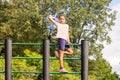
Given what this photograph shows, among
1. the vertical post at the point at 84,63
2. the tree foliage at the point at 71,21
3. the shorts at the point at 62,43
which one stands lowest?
the vertical post at the point at 84,63

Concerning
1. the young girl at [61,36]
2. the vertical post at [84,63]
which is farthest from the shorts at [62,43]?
the vertical post at [84,63]

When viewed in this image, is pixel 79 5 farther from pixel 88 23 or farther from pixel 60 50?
pixel 60 50

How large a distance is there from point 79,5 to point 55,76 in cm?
917

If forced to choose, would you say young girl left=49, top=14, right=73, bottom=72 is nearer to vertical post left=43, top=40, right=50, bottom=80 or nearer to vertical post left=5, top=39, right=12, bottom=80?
vertical post left=43, top=40, right=50, bottom=80

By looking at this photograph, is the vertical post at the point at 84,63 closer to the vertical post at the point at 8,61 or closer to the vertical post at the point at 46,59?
the vertical post at the point at 46,59

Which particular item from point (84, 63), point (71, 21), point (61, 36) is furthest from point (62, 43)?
point (71, 21)

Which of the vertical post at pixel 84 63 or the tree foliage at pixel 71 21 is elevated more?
the tree foliage at pixel 71 21

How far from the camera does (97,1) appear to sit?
125ft

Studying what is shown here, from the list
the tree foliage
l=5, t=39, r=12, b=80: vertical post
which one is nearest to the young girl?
l=5, t=39, r=12, b=80: vertical post

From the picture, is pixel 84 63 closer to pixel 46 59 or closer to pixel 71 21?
pixel 46 59

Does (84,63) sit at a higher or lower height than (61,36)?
lower

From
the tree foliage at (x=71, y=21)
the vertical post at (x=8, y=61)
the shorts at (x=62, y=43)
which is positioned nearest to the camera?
the vertical post at (x=8, y=61)

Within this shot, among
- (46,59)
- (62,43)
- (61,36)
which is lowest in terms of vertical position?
(46,59)

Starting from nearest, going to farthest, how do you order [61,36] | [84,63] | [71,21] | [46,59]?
[84,63]
[46,59]
[61,36]
[71,21]
